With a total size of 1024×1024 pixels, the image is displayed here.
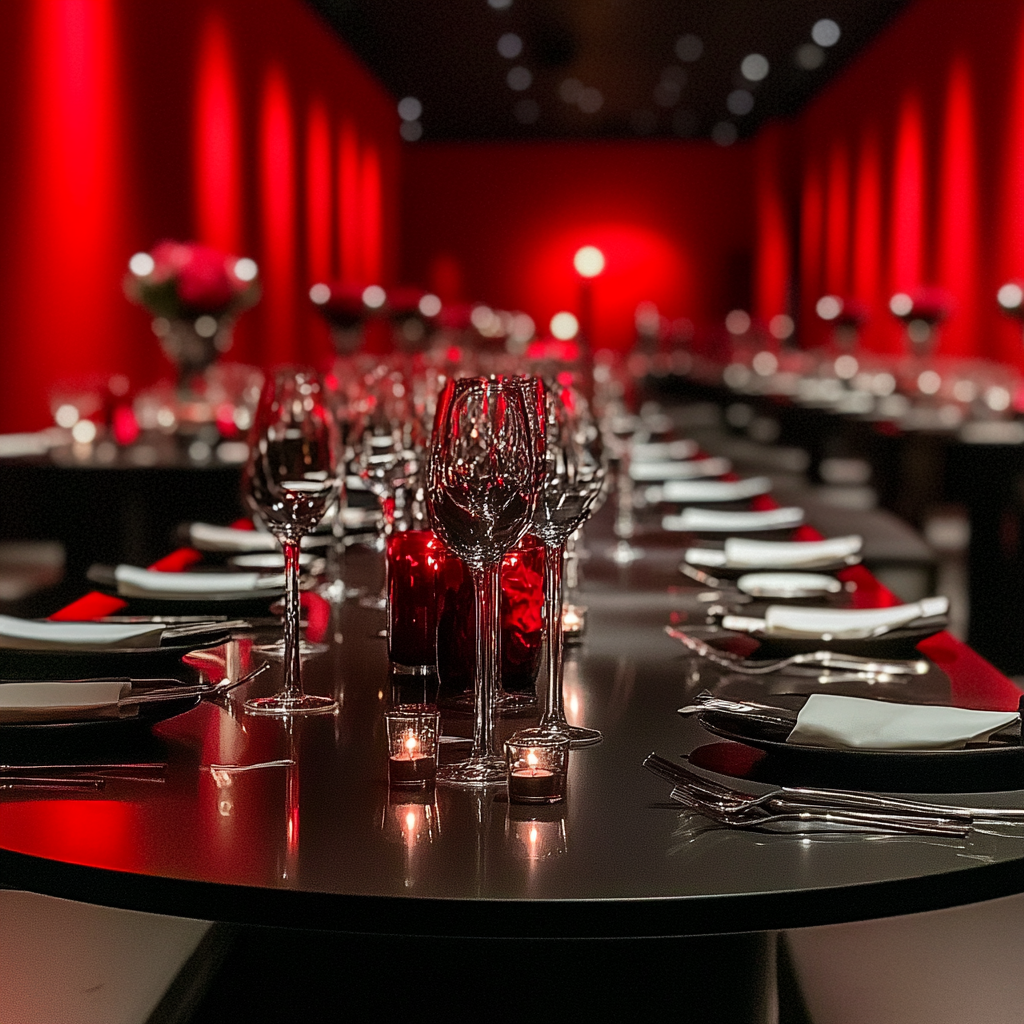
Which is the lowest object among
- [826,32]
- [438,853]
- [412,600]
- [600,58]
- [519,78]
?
[438,853]

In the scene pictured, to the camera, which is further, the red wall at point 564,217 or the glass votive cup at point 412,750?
the red wall at point 564,217

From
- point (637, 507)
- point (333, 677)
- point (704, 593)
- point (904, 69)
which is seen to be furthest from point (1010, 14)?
point (333, 677)

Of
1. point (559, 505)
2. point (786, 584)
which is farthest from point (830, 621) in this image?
point (559, 505)

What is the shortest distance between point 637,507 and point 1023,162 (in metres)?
6.51

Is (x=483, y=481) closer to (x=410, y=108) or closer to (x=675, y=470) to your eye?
(x=675, y=470)

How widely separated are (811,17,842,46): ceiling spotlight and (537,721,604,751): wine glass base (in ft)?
38.2

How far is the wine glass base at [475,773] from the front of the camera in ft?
3.33

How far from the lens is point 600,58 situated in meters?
13.5

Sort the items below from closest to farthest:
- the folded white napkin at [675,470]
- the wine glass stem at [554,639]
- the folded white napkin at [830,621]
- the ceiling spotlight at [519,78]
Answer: the wine glass stem at [554,639]
the folded white napkin at [830,621]
the folded white napkin at [675,470]
the ceiling spotlight at [519,78]

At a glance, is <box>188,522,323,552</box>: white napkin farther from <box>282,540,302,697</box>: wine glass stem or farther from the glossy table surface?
the glossy table surface

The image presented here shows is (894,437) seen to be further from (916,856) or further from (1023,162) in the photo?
(916,856)

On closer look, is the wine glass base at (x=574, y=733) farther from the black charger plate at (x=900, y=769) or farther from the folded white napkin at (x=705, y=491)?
the folded white napkin at (x=705, y=491)

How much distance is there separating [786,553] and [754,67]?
13.0 meters

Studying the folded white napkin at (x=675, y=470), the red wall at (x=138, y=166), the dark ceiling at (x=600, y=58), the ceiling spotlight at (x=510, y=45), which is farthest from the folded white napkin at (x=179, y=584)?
the ceiling spotlight at (x=510, y=45)
